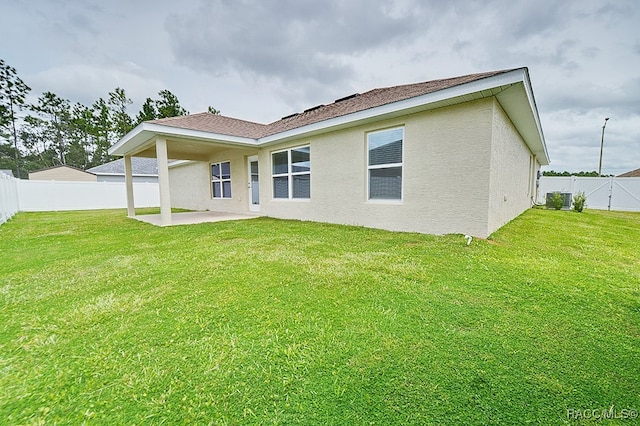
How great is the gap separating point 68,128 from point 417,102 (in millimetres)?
45557

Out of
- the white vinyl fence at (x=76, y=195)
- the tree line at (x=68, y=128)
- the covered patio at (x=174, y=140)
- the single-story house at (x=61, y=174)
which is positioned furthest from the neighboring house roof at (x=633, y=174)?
the single-story house at (x=61, y=174)

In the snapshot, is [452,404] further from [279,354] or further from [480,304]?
[480,304]

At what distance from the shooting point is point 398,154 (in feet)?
20.4

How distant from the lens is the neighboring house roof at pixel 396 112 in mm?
4673

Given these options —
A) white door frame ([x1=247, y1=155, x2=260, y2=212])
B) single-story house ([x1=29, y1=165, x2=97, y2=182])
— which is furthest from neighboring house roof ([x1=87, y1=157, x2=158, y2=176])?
white door frame ([x1=247, y1=155, x2=260, y2=212])

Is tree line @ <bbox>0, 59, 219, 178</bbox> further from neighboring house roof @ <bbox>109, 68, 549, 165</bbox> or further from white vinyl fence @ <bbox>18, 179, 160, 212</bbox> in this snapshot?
neighboring house roof @ <bbox>109, 68, 549, 165</bbox>

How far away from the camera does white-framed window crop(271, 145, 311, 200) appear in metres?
8.39

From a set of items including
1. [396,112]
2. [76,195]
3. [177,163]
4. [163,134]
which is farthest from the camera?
[76,195]

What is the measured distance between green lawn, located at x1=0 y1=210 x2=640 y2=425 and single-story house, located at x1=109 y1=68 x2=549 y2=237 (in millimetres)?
1928

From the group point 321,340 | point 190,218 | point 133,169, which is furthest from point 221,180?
point 133,169

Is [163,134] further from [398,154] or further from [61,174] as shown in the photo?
[61,174]

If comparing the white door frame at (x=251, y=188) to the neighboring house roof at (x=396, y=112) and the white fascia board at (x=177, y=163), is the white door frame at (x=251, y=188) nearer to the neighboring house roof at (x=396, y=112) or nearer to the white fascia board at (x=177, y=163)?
the neighboring house roof at (x=396, y=112)

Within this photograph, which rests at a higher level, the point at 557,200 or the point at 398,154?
the point at 398,154

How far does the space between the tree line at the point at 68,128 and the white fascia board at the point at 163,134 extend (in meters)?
25.3
